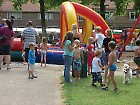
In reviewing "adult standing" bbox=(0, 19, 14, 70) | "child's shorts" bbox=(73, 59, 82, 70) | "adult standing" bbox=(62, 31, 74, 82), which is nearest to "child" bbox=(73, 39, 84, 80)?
"child's shorts" bbox=(73, 59, 82, 70)

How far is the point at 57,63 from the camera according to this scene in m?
18.5

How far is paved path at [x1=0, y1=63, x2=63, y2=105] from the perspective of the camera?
31.0ft

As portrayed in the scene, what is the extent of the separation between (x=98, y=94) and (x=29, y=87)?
2.06 metres

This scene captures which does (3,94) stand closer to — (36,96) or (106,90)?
(36,96)

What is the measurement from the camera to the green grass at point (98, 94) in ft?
30.8

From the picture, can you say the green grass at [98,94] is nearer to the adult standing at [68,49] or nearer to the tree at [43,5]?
the adult standing at [68,49]

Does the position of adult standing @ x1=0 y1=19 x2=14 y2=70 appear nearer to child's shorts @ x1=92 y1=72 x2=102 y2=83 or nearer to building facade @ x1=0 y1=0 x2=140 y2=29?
child's shorts @ x1=92 y1=72 x2=102 y2=83

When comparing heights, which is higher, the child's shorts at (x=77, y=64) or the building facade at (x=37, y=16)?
the building facade at (x=37, y=16)

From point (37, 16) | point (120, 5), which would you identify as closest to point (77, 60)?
point (120, 5)

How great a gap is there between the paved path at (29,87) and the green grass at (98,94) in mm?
303

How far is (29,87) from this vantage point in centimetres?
1123

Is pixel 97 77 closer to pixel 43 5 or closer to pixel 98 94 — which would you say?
pixel 98 94

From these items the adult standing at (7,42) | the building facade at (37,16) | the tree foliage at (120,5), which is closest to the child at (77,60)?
the adult standing at (7,42)

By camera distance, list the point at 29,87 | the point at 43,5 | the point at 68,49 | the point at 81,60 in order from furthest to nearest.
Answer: the point at 43,5 → the point at 81,60 → the point at 68,49 → the point at 29,87
